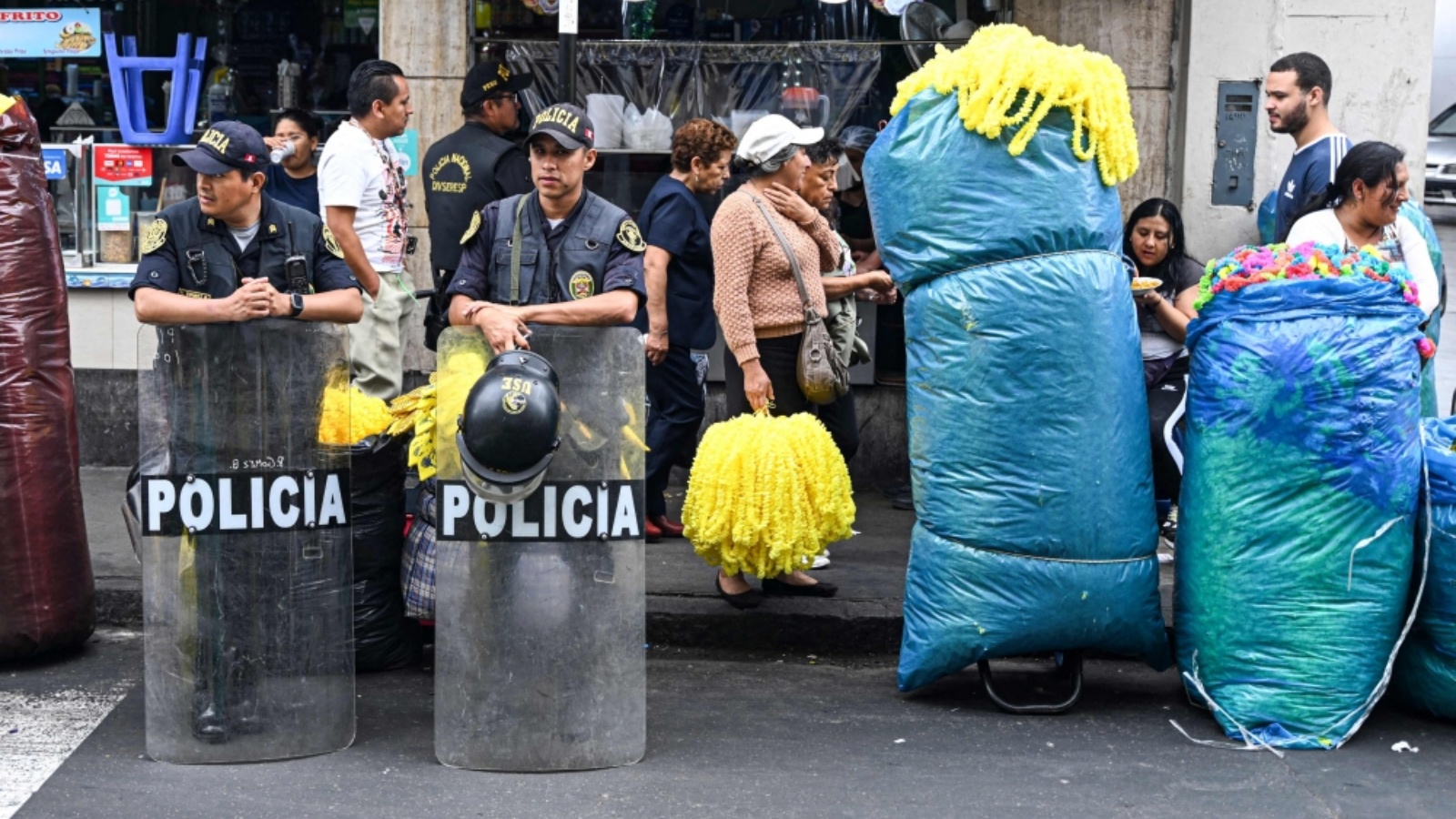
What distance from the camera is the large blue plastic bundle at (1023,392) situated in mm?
5016

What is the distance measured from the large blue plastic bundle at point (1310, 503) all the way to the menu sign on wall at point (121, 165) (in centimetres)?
570

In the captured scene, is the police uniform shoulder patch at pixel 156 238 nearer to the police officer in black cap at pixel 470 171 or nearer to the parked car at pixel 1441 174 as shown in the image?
the police officer in black cap at pixel 470 171

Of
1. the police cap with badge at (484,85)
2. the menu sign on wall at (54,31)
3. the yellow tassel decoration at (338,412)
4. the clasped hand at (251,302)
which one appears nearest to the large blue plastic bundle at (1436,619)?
the yellow tassel decoration at (338,412)

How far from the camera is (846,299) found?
683cm

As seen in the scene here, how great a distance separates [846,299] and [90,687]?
3.21m

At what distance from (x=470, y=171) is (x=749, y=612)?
2250 mm

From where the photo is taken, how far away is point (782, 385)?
6324 millimetres

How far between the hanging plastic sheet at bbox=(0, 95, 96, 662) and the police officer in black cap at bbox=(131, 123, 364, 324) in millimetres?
824

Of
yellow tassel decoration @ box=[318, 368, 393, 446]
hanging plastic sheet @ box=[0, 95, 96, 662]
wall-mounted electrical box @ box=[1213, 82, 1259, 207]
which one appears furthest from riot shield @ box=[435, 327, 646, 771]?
wall-mounted electrical box @ box=[1213, 82, 1259, 207]

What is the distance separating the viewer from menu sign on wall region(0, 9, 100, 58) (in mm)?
8461

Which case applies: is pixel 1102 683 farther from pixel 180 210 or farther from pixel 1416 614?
pixel 180 210

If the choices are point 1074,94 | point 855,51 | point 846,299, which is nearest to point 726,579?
point 846,299

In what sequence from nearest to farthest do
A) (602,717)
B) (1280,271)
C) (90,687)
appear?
(602,717), (1280,271), (90,687)

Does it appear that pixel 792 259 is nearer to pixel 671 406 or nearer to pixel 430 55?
pixel 671 406
